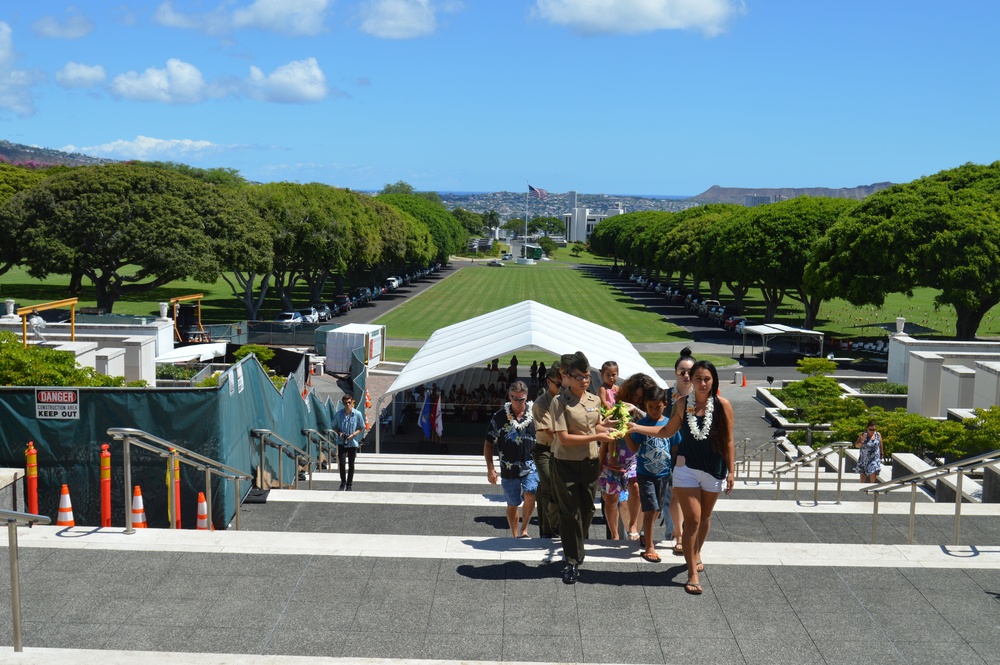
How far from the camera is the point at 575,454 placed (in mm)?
7508

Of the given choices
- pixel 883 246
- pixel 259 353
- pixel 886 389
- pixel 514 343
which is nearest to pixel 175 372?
pixel 259 353

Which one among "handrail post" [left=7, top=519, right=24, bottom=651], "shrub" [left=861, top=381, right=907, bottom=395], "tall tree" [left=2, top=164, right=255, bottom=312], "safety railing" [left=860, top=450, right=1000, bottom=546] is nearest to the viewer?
"handrail post" [left=7, top=519, right=24, bottom=651]

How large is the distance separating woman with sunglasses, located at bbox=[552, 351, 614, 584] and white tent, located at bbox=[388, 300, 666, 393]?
12.1 metres

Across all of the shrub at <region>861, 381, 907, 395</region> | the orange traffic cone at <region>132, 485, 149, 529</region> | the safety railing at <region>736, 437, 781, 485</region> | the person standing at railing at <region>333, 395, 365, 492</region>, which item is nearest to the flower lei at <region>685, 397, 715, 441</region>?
the orange traffic cone at <region>132, 485, 149, 529</region>

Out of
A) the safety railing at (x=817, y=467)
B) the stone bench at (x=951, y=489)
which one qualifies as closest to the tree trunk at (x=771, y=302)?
the safety railing at (x=817, y=467)

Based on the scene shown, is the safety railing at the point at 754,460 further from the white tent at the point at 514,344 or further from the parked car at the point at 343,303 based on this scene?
the parked car at the point at 343,303

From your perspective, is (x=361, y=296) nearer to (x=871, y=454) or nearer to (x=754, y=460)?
(x=754, y=460)

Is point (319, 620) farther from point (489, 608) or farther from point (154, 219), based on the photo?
point (154, 219)

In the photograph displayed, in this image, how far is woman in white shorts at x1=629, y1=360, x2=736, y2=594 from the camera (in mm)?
7230

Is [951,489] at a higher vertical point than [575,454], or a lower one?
lower

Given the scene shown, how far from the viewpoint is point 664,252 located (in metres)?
83.5

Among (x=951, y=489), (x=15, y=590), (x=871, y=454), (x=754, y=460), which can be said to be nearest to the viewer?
(x=15, y=590)

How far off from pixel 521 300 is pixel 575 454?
69396 millimetres

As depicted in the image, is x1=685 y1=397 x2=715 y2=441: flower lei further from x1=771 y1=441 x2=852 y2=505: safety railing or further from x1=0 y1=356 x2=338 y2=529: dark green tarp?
x1=0 y1=356 x2=338 y2=529: dark green tarp
